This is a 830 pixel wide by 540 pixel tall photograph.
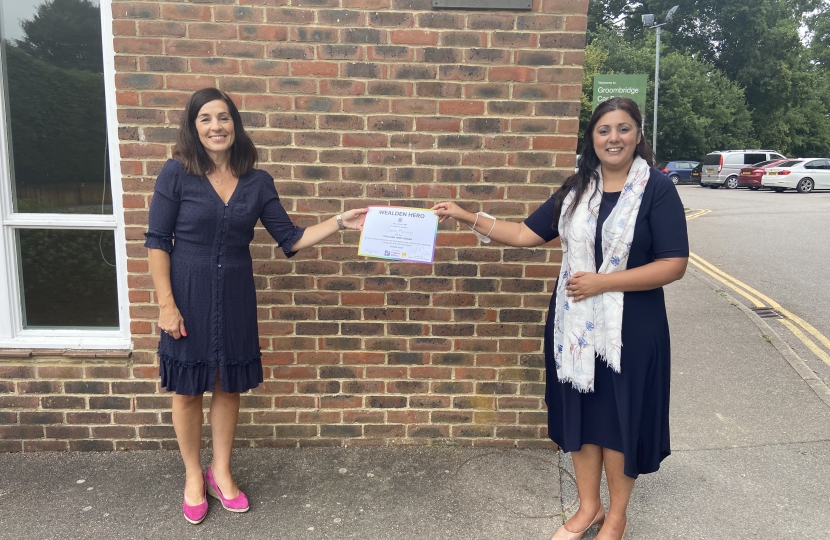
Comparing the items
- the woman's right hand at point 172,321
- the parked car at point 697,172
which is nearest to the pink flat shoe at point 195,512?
the woman's right hand at point 172,321

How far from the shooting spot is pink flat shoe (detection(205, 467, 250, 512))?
123 inches

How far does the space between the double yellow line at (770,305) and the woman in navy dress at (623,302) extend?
3733 millimetres

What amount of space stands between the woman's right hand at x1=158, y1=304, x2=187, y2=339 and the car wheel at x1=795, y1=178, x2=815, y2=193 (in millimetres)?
27786

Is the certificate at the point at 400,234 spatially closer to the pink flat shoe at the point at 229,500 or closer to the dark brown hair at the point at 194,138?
Answer: the dark brown hair at the point at 194,138

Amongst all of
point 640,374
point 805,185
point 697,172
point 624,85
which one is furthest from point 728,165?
point 640,374

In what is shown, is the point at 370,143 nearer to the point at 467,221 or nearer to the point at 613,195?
the point at 467,221

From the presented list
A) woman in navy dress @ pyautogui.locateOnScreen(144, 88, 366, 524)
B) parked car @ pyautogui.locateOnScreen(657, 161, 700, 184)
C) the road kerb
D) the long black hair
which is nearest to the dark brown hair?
woman in navy dress @ pyautogui.locateOnScreen(144, 88, 366, 524)

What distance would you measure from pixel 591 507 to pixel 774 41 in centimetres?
5103

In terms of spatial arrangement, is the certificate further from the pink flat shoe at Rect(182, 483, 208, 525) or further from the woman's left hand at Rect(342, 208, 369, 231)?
the pink flat shoe at Rect(182, 483, 208, 525)

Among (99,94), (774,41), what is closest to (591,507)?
(99,94)

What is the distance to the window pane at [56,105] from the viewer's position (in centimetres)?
350

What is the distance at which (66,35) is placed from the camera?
11.5 ft

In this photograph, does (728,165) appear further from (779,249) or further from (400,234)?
(400,234)

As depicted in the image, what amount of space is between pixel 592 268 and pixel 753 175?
2916 centimetres
